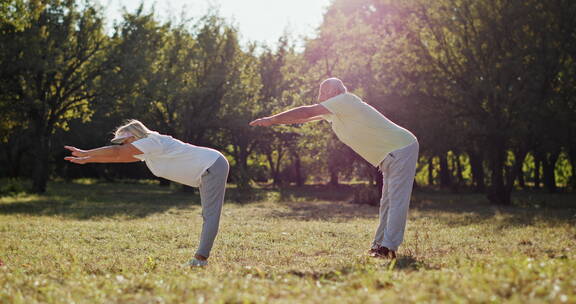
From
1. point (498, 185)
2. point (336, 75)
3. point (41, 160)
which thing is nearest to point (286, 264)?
point (498, 185)

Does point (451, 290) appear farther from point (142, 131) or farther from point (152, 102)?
point (152, 102)

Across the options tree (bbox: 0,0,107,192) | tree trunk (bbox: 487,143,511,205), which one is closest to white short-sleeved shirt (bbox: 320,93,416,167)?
tree trunk (bbox: 487,143,511,205)

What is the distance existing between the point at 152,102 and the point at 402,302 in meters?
26.6

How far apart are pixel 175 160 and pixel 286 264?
6.24ft

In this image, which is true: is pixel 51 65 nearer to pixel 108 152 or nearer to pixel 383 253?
pixel 108 152

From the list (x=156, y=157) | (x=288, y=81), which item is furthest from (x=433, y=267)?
(x=288, y=81)

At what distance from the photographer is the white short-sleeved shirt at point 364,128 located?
6562 mm

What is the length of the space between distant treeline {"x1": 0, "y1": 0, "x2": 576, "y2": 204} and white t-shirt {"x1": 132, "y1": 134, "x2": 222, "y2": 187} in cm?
1311

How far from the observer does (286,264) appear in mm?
6723

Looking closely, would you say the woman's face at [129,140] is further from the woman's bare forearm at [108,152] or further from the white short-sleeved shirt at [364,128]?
the white short-sleeved shirt at [364,128]

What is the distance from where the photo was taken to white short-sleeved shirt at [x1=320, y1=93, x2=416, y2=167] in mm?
6562

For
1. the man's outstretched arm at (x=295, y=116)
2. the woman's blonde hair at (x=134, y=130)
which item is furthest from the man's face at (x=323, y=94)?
the woman's blonde hair at (x=134, y=130)

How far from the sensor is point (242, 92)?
29453 millimetres

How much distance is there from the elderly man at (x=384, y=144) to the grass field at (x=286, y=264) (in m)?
0.40
